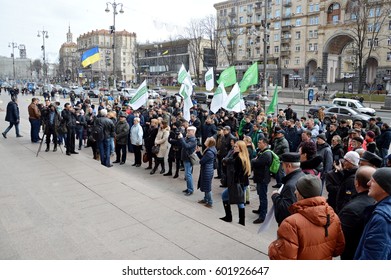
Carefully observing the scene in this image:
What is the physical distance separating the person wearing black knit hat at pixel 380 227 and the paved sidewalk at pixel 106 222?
1.86 meters

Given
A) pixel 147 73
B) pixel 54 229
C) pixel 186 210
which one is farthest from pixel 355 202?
pixel 147 73

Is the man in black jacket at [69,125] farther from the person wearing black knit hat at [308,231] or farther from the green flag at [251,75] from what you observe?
the person wearing black knit hat at [308,231]

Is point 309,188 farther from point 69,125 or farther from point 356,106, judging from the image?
point 356,106

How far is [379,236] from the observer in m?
2.68

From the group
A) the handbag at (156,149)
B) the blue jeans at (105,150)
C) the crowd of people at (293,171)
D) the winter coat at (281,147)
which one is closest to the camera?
the crowd of people at (293,171)

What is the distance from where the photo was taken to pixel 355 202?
329cm

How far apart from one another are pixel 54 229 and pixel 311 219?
13.1ft

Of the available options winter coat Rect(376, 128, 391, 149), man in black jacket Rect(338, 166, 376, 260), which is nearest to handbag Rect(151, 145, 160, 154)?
winter coat Rect(376, 128, 391, 149)

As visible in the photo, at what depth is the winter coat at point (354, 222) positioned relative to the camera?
3.19 metres

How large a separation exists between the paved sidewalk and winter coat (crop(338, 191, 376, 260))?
4.69 ft

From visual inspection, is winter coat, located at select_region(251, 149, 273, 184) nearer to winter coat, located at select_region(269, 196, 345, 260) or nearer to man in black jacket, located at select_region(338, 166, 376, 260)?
man in black jacket, located at select_region(338, 166, 376, 260)

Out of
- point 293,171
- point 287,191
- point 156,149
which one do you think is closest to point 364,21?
point 156,149

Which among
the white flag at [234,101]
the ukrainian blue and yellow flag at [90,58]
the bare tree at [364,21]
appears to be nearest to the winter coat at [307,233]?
the white flag at [234,101]
